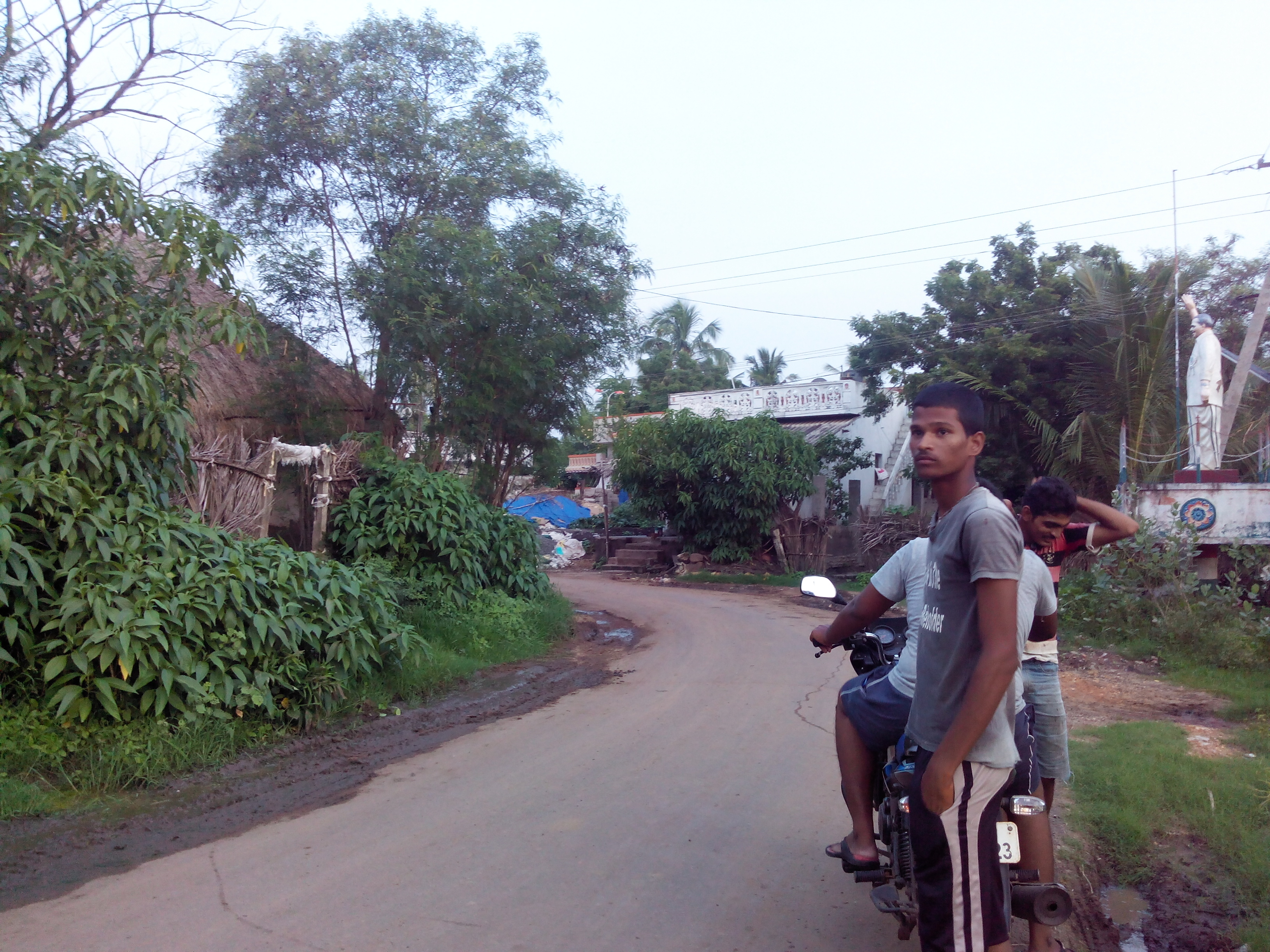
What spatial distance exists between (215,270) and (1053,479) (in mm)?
5757

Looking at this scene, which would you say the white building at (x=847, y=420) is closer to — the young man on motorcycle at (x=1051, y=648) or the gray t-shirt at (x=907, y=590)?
the young man on motorcycle at (x=1051, y=648)

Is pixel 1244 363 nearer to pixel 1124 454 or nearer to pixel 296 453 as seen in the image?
pixel 1124 454

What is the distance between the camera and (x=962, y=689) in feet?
8.53

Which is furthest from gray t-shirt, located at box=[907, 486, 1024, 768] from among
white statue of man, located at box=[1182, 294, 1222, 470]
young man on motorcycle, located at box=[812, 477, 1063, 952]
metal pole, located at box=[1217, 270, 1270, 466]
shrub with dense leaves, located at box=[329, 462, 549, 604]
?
metal pole, located at box=[1217, 270, 1270, 466]

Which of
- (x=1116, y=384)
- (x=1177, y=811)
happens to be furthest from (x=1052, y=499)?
(x=1116, y=384)

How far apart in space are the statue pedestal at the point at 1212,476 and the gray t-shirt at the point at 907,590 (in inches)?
362

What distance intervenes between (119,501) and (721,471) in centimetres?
1548

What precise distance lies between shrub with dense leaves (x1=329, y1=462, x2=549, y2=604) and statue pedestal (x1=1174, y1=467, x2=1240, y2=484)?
845 cm

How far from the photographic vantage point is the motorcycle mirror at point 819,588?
3951 mm

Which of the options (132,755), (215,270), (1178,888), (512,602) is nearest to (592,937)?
(1178,888)

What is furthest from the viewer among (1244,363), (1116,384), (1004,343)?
(1004,343)

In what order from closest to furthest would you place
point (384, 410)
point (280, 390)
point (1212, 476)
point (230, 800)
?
point (230, 800), point (280, 390), point (1212, 476), point (384, 410)

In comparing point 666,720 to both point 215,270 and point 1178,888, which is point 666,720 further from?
point 215,270

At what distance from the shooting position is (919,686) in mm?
2791
